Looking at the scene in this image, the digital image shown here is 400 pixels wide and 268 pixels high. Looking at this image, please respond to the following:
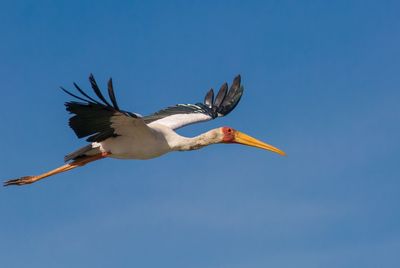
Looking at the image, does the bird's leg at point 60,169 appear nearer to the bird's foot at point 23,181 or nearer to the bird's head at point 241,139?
the bird's foot at point 23,181

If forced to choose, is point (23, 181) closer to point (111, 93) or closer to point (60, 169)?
point (60, 169)

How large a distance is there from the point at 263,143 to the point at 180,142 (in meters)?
3.08

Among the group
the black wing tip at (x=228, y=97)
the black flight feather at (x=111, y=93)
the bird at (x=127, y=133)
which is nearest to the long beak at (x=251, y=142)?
the bird at (x=127, y=133)

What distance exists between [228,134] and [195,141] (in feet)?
4.33

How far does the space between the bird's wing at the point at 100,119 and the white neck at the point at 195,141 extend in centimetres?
112

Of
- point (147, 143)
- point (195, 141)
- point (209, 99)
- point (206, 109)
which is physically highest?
point (209, 99)

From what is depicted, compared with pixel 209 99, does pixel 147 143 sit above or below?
below

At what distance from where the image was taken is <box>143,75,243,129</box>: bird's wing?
30875mm

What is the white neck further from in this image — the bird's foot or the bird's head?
the bird's foot

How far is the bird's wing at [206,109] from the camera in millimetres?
30875

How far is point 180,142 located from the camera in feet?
89.4

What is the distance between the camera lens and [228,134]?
28.5 m

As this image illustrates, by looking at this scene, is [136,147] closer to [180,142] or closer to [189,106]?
[180,142]

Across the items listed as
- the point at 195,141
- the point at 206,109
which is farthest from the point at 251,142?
the point at 206,109
